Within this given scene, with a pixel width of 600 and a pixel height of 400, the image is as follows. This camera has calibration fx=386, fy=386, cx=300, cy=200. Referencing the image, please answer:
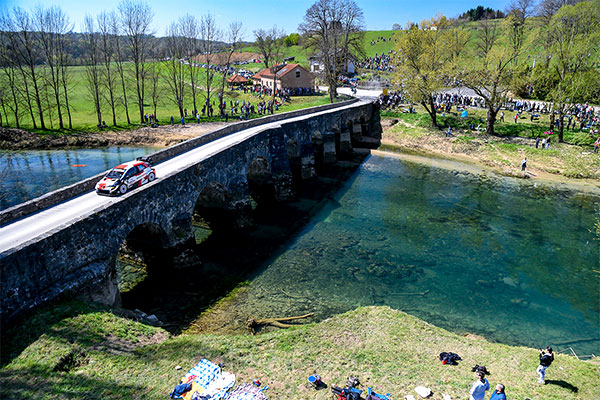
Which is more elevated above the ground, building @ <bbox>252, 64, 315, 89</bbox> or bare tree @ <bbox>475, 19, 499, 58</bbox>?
bare tree @ <bbox>475, 19, 499, 58</bbox>

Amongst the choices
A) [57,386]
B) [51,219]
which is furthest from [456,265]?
[51,219]

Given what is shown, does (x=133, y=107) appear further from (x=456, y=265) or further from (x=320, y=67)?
(x=456, y=265)

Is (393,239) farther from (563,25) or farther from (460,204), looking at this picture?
(563,25)

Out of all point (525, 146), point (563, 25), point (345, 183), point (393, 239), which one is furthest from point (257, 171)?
point (563, 25)

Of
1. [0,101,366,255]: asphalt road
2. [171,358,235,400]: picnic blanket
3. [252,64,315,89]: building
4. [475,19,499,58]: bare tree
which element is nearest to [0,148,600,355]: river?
[171,358,235,400]: picnic blanket

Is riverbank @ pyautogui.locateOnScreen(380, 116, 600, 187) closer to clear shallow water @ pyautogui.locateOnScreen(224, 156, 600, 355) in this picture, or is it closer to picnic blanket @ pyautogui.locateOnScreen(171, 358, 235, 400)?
clear shallow water @ pyautogui.locateOnScreen(224, 156, 600, 355)

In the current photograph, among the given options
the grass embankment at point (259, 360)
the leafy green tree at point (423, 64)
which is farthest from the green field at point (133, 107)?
the grass embankment at point (259, 360)

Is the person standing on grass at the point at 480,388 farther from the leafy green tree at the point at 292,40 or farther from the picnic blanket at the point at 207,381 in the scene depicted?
the leafy green tree at the point at 292,40
